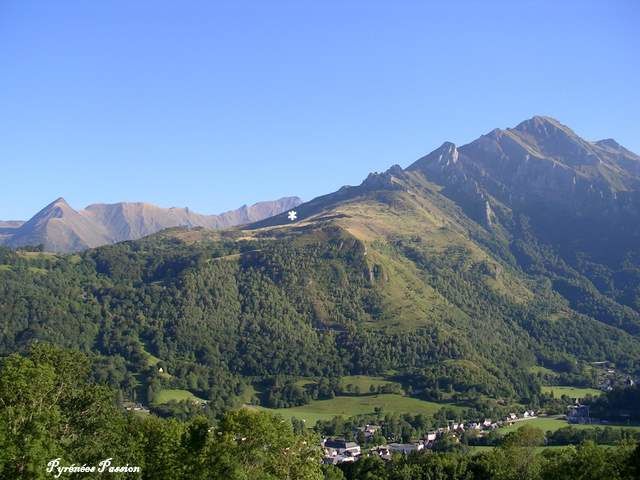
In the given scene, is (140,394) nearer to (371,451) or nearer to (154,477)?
(371,451)

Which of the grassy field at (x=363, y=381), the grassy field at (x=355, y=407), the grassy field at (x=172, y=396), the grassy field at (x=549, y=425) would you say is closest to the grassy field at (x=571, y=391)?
the grassy field at (x=549, y=425)

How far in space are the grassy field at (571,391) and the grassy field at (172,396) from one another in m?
101

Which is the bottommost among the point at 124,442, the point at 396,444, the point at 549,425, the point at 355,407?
the point at 549,425

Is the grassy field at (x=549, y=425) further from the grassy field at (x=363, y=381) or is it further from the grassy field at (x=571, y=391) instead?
the grassy field at (x=363, y=381)

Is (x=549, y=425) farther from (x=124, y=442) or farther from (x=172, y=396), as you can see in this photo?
(x=124, y=442)

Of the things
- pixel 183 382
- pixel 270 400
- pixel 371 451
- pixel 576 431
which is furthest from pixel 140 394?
pixel 576 431

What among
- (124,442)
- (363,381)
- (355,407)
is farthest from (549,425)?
(124,442)

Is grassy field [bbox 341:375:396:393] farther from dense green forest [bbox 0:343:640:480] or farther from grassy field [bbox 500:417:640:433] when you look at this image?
dense green forest [bbox 0:343:640:480]

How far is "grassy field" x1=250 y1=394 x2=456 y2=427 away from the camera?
155750mm

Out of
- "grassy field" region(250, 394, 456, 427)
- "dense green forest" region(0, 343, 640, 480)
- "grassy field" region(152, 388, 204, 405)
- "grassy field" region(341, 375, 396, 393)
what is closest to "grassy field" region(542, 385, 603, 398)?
"grassy field" region(250, 394, 456, 427)

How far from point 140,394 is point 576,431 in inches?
4101

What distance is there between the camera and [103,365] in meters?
176

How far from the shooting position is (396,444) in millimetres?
127000

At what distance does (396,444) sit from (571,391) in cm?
8694
